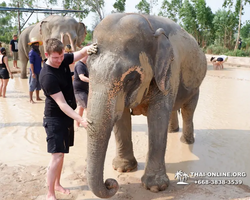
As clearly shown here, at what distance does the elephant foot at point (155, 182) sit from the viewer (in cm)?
287

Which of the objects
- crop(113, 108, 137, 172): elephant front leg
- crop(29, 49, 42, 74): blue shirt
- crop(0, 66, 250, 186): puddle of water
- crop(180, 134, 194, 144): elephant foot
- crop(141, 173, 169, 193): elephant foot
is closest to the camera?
crop(141, 173, 169, 193): elephant foot

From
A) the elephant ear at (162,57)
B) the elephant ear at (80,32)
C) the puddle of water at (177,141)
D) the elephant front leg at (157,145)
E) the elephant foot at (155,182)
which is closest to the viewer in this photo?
the elephant ear at (162,57)

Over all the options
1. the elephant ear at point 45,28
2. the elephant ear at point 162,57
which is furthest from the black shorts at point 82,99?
the elephant ear at point 45,28

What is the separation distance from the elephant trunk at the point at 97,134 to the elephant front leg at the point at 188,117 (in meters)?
2.23

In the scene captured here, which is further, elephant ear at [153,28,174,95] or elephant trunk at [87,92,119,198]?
elephant ear at [153,28,174,95]

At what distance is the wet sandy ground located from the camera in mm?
2895

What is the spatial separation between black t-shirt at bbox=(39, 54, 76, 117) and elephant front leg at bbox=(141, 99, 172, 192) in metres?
0.87

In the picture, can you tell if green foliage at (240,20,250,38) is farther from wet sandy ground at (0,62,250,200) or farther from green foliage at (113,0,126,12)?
wet sandy ground at (0,62,250,200)

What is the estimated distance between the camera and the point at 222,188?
2.98 m

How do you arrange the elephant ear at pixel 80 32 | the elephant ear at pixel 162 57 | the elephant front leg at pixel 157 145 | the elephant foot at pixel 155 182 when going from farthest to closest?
the elephant ear at pixel 80 32 < the elephant foot at pixel 155 182 < the elephant front leg at pixel 157 145 < the elephant ear at pixel 162 57

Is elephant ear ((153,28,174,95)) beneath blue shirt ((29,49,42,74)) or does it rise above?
above

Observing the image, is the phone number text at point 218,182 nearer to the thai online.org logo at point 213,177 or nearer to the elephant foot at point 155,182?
the thai online.org logo at point 213,177

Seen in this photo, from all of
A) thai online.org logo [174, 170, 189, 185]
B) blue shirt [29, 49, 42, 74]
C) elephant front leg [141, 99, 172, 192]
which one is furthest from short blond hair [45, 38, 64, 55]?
blue shirt [29, 49, 42, 74]

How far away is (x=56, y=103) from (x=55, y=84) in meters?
0.22
